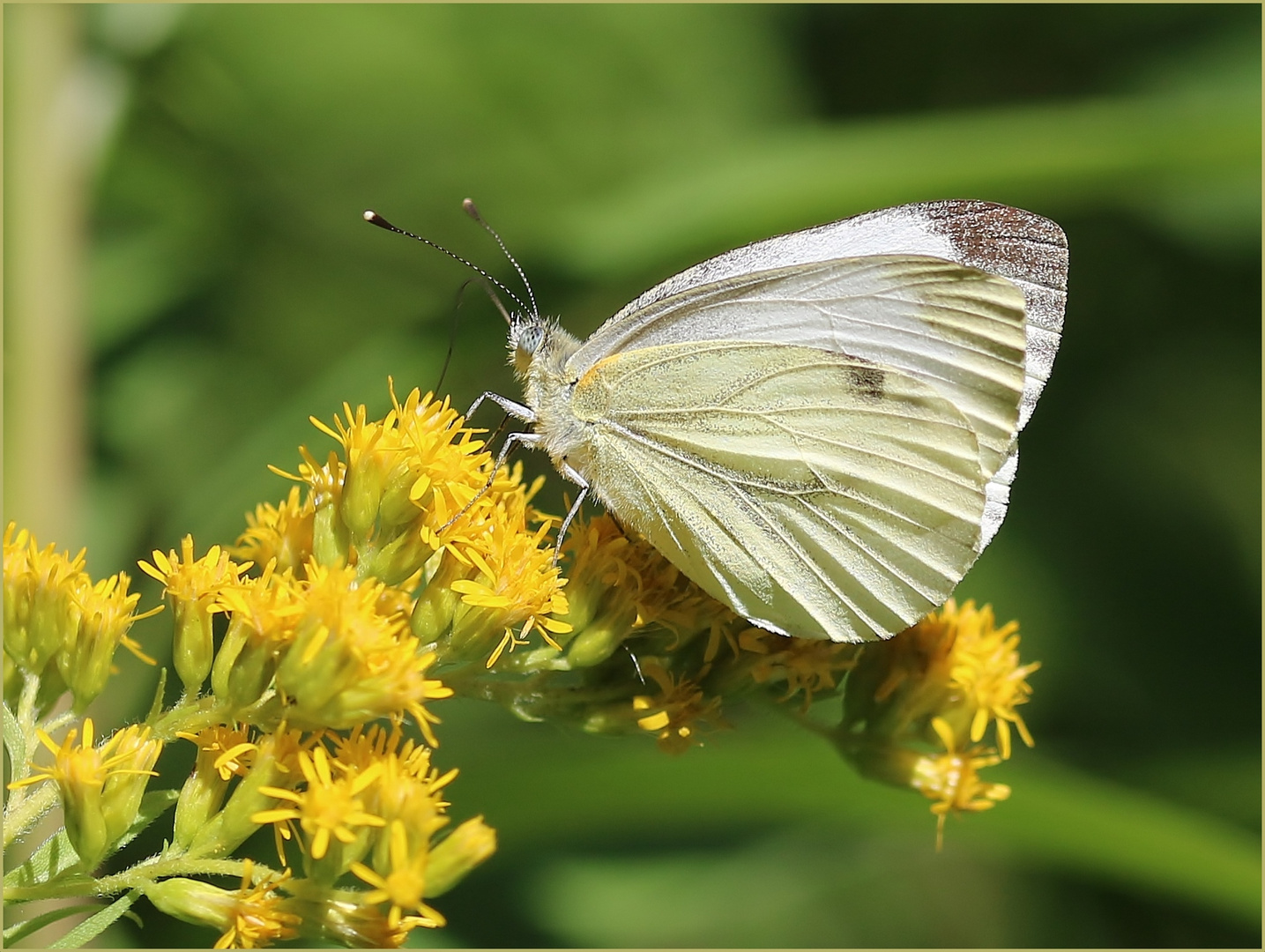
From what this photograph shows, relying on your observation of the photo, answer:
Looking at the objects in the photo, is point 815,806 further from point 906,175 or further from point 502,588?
point 906,175

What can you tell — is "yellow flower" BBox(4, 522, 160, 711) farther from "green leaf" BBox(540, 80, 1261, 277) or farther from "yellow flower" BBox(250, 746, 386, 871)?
"green leaf" BBox(540, 80, 1261, 277)

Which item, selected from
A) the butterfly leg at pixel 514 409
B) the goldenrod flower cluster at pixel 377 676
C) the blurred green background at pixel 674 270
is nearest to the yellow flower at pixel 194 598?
the goldenrod flower cluster at pixel 377 676

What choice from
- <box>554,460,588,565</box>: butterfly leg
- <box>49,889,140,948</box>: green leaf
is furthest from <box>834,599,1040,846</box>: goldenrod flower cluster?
<box>49,889,140,948</box>: green leaf

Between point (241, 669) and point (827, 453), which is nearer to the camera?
point (241, 669)

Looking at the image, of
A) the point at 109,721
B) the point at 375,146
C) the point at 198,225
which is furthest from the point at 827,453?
the point at 375,146

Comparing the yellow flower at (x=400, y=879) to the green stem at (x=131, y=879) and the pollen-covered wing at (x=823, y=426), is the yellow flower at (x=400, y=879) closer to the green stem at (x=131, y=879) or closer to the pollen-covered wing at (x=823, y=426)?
the green stem at (x=131, y=879)

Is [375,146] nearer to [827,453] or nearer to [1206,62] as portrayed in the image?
[827,453]

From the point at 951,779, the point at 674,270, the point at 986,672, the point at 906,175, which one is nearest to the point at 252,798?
the point at 951,779
